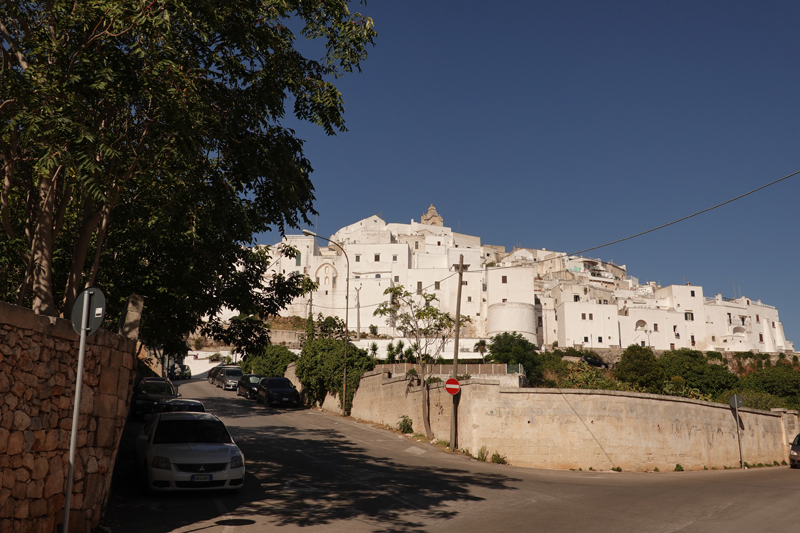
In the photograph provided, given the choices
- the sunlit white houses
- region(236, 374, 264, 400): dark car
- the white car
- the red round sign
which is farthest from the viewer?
the sunlit white houses

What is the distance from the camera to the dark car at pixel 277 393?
32.3 meters

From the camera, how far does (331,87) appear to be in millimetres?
11289

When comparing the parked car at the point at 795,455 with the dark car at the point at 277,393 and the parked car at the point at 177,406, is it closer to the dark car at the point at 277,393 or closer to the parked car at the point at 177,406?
the parked car at the point at 177,406

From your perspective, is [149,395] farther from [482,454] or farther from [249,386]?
[249,386]

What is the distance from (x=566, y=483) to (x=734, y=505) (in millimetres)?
3775

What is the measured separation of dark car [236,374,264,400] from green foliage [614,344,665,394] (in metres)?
47.3

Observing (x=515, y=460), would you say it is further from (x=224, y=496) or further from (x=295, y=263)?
(x=295, y=263)

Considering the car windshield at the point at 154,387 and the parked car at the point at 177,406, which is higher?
the car windshield at the point at 154,387

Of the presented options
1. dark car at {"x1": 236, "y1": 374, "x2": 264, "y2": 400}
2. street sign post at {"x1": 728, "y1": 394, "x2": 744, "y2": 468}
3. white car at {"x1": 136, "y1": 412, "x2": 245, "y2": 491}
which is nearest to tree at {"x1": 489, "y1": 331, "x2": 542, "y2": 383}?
dark car at {"x1": 236, "y1": 374, "x2": 264, "y2": 400}

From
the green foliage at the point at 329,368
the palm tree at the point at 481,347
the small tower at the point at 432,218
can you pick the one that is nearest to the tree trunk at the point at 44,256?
the green foliage at the point at 329,368

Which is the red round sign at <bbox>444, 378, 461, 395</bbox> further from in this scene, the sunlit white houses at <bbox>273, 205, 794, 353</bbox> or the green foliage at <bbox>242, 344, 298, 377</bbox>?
the sunlit white houses at <bbox>273, 205, 794, 353</bbox>

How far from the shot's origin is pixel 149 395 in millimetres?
23094

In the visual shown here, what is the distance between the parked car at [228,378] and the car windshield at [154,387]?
18231 millimetres

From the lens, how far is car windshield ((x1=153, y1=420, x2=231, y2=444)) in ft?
36.7
